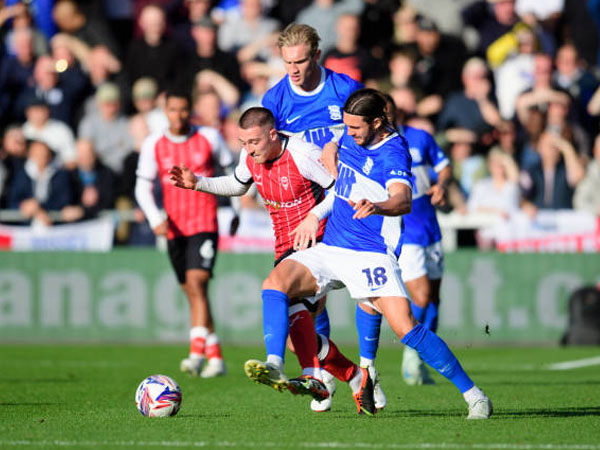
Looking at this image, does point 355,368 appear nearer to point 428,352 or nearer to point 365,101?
point 428,352

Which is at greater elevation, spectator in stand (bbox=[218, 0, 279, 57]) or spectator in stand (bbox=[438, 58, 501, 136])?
spectator in stand (bbox=[218, 0, 279, 57])

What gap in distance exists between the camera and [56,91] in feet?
64.2

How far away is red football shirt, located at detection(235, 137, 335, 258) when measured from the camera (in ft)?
27.6

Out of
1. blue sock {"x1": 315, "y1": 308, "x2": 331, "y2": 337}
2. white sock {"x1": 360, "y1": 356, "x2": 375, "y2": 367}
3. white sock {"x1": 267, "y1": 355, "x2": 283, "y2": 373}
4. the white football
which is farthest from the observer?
blue sock {"x1": 315, "y1": 308, "x2": 331, "y2": 337}

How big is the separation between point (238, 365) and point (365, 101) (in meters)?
6.19

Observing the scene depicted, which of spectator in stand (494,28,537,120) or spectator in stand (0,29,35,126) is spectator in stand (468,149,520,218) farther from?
spectator in stand (0,29,35,126)

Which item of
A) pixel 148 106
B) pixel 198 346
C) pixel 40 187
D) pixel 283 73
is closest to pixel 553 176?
pixel 283 73

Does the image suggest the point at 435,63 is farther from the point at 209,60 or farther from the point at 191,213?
the point at 191,213

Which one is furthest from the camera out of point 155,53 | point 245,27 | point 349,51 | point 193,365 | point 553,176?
point 245,27

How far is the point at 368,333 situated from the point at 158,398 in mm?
1742

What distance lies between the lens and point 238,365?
1351 centimetres

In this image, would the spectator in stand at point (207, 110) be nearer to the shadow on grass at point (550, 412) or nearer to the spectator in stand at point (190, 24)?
the spectator in stand at point (190, 24)

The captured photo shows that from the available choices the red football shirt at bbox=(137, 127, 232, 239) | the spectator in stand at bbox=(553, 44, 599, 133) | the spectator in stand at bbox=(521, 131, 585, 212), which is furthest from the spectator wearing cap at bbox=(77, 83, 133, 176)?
the spectator in stand at bbox=(553, 44, 599, 133)

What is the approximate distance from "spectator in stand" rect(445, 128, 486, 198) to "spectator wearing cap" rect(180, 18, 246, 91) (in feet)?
12.7
